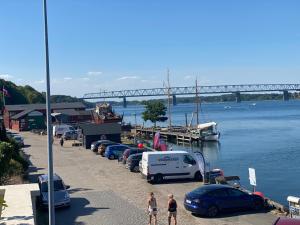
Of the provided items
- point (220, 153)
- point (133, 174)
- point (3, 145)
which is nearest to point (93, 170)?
point (133, 174)

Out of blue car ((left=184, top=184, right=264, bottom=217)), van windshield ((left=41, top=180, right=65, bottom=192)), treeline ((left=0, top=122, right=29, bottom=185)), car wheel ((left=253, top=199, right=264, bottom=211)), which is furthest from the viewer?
van windshield ((left=41, top=180, right=65, bottom=192))

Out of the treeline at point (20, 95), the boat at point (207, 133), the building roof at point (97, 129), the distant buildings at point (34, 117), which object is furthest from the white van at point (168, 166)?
the treeline at point (20, 95)

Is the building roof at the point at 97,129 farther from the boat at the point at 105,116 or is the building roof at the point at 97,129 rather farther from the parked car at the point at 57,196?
the parked car at the point at 57,196

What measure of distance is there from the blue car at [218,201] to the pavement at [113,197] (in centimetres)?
36

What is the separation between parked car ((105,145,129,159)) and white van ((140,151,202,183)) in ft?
37.6

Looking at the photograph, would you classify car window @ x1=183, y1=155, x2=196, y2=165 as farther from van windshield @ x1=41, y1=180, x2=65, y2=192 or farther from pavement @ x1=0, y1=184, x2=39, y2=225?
pavement @ x1=0, y1=184, x2=39, y2=225

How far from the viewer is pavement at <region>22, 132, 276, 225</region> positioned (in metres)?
21.2

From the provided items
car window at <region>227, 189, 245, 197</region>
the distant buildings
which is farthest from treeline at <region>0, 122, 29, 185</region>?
the distant buildings

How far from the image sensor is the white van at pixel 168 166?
29.8m

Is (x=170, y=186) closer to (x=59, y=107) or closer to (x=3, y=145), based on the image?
(x=3, y=145)

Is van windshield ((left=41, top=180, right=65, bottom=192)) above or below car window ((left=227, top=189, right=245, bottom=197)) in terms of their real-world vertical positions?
above

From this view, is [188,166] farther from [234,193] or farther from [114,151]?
[114,151]

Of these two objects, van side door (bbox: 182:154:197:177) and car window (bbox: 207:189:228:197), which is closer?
car window (bbox: 207:189:228:197)

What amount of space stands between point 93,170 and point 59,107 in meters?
72.5
